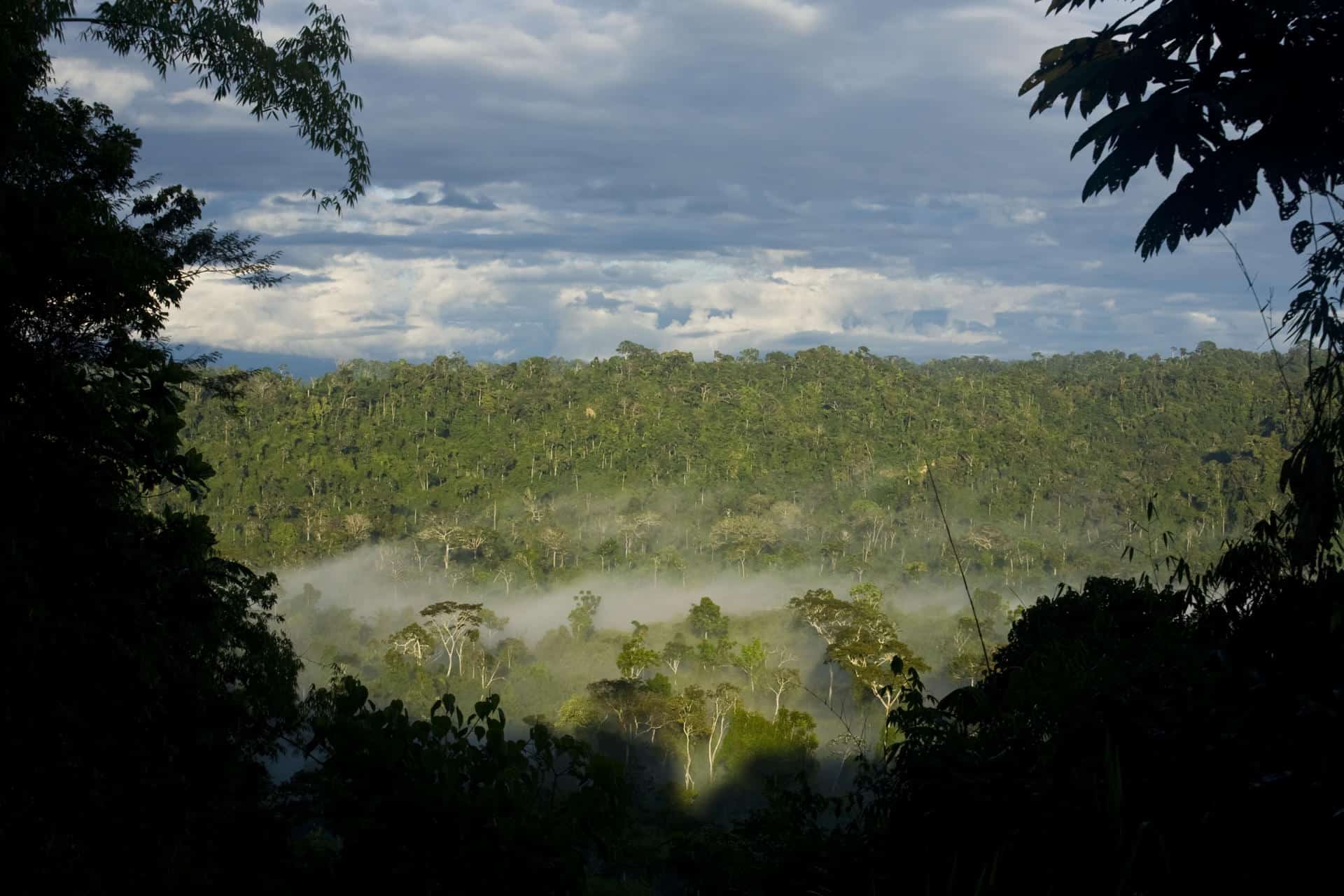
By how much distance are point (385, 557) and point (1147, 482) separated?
40439mm

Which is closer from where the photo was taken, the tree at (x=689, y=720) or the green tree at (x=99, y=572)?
the green tree at (x=99, y=572)

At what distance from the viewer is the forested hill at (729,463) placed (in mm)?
48500

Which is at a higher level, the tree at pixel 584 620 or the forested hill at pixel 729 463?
the forested hill at pixel 729 463

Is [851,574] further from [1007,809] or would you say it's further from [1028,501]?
[1007,809]

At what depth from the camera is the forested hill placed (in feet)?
159

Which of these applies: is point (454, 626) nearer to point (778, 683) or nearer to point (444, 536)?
point (778, 683)

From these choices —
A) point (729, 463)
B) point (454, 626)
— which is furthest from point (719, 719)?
point (729, 463)

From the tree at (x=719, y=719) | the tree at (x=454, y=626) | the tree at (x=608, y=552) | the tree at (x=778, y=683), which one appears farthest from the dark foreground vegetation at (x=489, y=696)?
the tree at (x=608, y=552)

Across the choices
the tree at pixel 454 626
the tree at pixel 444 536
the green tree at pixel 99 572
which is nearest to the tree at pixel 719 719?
the tree at pixel 454 626

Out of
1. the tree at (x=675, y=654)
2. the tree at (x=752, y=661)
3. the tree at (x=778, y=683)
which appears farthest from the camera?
the tree at (x=675, y=654)

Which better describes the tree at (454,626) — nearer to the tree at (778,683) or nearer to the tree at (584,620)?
the tree at (584,620)

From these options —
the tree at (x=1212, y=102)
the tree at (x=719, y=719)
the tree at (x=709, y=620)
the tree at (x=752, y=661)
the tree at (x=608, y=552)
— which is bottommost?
the tree at (x=719, y=719)

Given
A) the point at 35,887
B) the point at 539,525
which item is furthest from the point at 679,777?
the point at 539,525

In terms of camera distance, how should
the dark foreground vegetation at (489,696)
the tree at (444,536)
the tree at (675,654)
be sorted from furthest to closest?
the tree at (444,536) < the tree at (675,654) < the dark foreground vegetation at (489,696)
